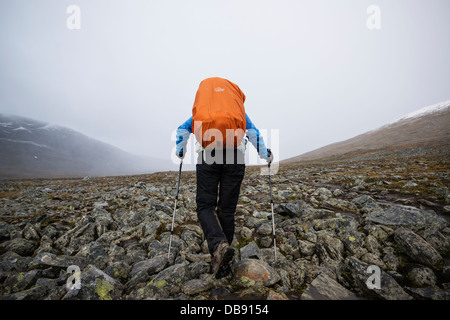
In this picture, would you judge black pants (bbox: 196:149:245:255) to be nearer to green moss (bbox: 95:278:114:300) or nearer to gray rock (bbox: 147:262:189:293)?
gray rock (bbox: 147:262:189:293)

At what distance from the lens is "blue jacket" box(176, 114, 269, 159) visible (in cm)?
451

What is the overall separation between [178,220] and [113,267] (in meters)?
2.70

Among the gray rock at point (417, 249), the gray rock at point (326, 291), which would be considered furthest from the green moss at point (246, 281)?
the gray rock at point (417, 249)

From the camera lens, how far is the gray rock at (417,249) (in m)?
3.24

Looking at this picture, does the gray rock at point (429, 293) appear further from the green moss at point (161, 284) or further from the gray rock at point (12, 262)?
the gray rock at point (12, 262)

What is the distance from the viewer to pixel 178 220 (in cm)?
612

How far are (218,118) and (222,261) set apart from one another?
2.58 metres

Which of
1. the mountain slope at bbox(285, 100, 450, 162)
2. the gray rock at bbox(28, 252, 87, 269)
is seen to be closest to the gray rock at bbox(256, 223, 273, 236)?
the gray rock at bbox(28, 252, 87, 269)

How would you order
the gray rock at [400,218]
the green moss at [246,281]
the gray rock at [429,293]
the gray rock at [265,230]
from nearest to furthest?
the gray rock at [429,293], the green moss at [246,281], the gray rock at [400,218], the gray rock at [265,230]

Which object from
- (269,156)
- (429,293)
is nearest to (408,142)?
(269,156)

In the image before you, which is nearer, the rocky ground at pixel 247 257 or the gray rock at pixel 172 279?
the rocky ground at pixel 247 257

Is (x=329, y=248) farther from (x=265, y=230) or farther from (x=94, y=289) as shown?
(x=94, y=289)

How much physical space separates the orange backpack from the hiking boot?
192 centimetres
